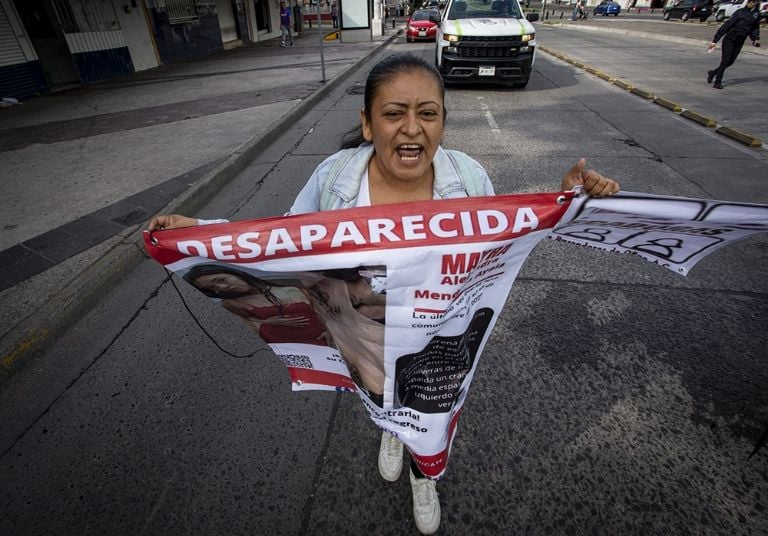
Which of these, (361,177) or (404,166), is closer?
(404,166)

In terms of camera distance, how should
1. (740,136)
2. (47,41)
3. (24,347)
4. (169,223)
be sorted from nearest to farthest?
(169,223) < (24,347) < (740,136) < (47,41)

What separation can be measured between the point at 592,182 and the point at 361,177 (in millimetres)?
843

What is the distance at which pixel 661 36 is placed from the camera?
21953 millimetres

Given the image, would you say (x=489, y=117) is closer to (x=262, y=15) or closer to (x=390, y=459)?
(x=390, y=459)

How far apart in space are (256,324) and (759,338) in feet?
10.6

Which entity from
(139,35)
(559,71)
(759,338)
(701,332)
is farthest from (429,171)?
(139,35)

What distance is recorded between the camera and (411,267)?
3.90 ft

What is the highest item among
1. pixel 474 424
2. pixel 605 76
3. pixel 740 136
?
pixel 605 76

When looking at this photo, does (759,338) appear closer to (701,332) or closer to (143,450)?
(701,332)

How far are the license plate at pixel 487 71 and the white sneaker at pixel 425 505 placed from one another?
386 inches

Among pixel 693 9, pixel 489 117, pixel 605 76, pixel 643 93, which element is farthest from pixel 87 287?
pixel 693 9

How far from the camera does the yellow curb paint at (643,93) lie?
9.06 metres

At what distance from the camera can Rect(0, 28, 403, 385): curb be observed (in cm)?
257

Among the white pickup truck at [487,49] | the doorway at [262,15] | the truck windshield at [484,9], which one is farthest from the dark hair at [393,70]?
the doorway at [262,15]
